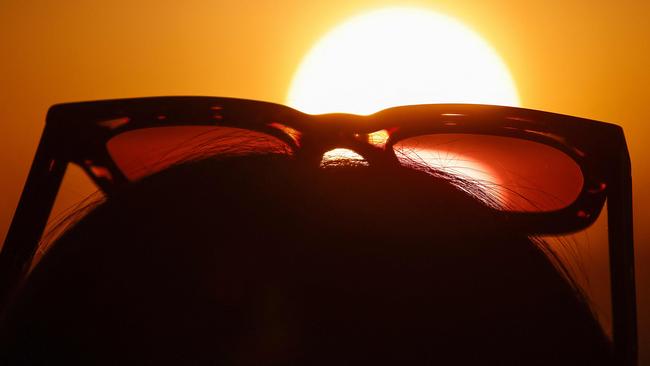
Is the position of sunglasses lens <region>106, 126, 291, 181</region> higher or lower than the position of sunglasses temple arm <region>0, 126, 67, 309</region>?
higher

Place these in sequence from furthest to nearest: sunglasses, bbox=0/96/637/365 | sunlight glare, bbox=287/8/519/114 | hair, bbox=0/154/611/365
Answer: sunlight glare, bbox=287/8/519/114, sunglasses, bbox=0/96/637/365, hair, bbox=0/154/611/365

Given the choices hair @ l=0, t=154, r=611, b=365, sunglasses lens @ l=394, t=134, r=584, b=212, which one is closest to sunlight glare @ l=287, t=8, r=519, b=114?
sunglasses lens @ l=394, t=134, r=584, b=212

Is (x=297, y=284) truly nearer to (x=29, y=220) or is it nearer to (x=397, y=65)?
(x=29, y=220)

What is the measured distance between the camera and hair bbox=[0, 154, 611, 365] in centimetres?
28

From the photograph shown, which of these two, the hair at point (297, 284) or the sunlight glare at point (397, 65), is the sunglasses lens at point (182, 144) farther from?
the sunlight glare at point (397, 65)

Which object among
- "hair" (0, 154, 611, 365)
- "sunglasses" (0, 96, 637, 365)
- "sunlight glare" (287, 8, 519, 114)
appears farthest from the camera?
"sunlight glare" (287, 8, 519, 114)

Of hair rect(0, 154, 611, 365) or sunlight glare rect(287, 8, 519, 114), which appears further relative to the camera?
sunlight glare rect(287, 8, 519, 114)

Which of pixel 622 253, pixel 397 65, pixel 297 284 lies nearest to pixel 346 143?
pixel 297 284

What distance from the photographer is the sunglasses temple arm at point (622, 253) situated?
39cm

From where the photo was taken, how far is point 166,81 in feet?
3.69

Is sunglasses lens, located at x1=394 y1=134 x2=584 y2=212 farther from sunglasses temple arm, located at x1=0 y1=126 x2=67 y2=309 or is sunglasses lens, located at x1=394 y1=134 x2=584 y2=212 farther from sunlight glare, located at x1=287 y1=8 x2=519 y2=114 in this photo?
sunlight glare, located at x1=287 y1=8 x2=519 y2=114

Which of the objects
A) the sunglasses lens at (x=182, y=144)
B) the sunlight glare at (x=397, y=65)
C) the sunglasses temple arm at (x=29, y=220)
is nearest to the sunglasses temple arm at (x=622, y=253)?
the sunglasses lens at (x=182, y=144)

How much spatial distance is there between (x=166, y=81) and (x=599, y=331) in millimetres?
1009

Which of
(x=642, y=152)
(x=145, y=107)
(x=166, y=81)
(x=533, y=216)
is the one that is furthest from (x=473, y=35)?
(x=145, y=107)
